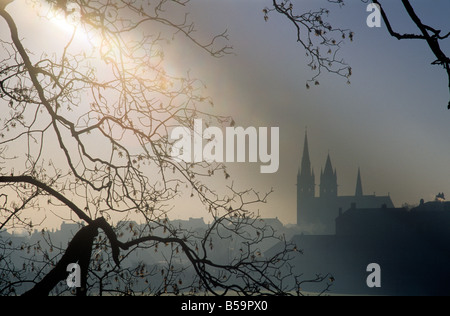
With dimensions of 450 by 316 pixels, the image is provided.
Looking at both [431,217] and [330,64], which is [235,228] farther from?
[431,217]

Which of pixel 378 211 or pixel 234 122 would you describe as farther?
pixel 378 211

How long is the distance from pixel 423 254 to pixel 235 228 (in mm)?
104394

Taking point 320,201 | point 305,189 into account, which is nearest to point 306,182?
point 305,189

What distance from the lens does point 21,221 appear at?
684 cm

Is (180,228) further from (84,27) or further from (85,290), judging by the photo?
(84,27)

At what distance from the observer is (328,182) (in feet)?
519

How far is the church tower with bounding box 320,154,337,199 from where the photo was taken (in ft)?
517

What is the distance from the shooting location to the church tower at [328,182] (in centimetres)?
15750

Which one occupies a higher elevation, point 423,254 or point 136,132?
point 136,132

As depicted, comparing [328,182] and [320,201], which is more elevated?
[328,182]

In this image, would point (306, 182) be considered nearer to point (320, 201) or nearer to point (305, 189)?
point (305, 189)
